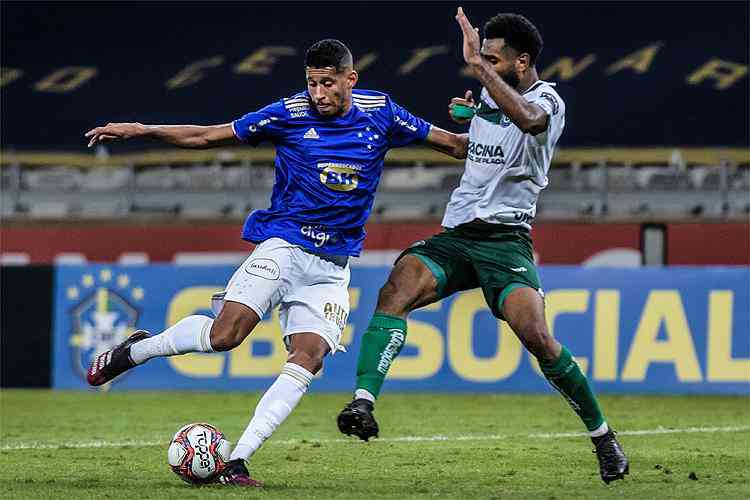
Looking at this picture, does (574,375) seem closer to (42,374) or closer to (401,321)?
(401,321)

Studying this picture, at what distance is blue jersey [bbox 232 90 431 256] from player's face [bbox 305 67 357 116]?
9 centimetres

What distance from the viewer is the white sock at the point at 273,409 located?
19.9 feet

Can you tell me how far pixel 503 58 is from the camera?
20.9 ft

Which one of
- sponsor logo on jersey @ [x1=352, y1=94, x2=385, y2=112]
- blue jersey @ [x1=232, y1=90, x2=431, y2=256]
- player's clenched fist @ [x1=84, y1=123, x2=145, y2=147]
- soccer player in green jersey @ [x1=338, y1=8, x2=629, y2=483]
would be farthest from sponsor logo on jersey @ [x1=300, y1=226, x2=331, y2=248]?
player's clenched fist @ [x1=84, y1=123, x2=145, y2=147]

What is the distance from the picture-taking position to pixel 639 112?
19.3 m

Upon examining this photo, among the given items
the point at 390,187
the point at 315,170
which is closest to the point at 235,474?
the point at 315,170

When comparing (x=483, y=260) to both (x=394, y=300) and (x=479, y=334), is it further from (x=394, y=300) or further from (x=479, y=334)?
(x=479, y=334)

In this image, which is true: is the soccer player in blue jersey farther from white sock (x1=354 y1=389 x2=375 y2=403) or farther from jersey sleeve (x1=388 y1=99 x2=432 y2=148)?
white sock (x1=354 y1=389 x2=375 y2=403)

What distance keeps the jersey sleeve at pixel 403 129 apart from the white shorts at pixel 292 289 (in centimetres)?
68

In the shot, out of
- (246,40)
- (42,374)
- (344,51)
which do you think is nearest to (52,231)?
(42,374)

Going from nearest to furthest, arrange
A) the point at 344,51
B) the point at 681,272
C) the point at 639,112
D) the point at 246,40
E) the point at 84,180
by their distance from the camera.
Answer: the point at 344,51 → the point at 681,272 → the point at 84,180 → the point at 639,112 → the point at 246,40

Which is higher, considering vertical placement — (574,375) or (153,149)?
(153,149)

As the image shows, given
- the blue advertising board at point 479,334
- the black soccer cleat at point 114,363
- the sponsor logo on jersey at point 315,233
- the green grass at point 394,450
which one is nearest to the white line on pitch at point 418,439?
the green grass at point 394,450

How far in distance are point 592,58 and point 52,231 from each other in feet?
26.6
